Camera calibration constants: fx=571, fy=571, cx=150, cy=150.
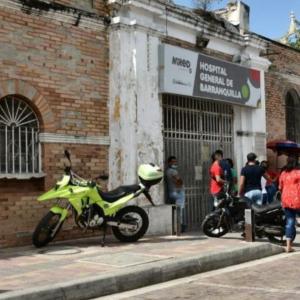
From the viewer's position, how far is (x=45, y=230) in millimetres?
9398

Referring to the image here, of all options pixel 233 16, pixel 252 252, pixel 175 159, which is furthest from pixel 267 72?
pixel 252 252

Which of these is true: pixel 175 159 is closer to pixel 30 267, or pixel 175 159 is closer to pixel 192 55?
pixel 192 55

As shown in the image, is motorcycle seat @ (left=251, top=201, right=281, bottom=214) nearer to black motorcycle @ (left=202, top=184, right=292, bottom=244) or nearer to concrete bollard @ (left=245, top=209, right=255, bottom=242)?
black motorcycle @ (left=202, top=184, right=292, bottom=244)

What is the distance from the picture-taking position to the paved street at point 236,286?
6668 millimetres

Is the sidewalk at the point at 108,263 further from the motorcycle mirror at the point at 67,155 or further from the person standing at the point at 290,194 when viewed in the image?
the motorcycle mirror at the point at 67,155

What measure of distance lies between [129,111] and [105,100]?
52 centimetres

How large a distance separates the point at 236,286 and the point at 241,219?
406cm

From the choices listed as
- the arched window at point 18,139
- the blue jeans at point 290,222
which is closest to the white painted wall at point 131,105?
the arched window at point 18,139

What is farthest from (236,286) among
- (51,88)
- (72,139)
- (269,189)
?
(269,189)

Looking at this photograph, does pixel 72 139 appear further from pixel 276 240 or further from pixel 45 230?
pixel 276 240

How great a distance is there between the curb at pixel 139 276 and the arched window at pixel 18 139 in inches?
124

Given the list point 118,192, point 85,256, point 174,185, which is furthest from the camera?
point 174,185

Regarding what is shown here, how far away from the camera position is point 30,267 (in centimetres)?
773

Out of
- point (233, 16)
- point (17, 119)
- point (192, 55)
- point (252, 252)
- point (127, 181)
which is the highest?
point (233, 16)
